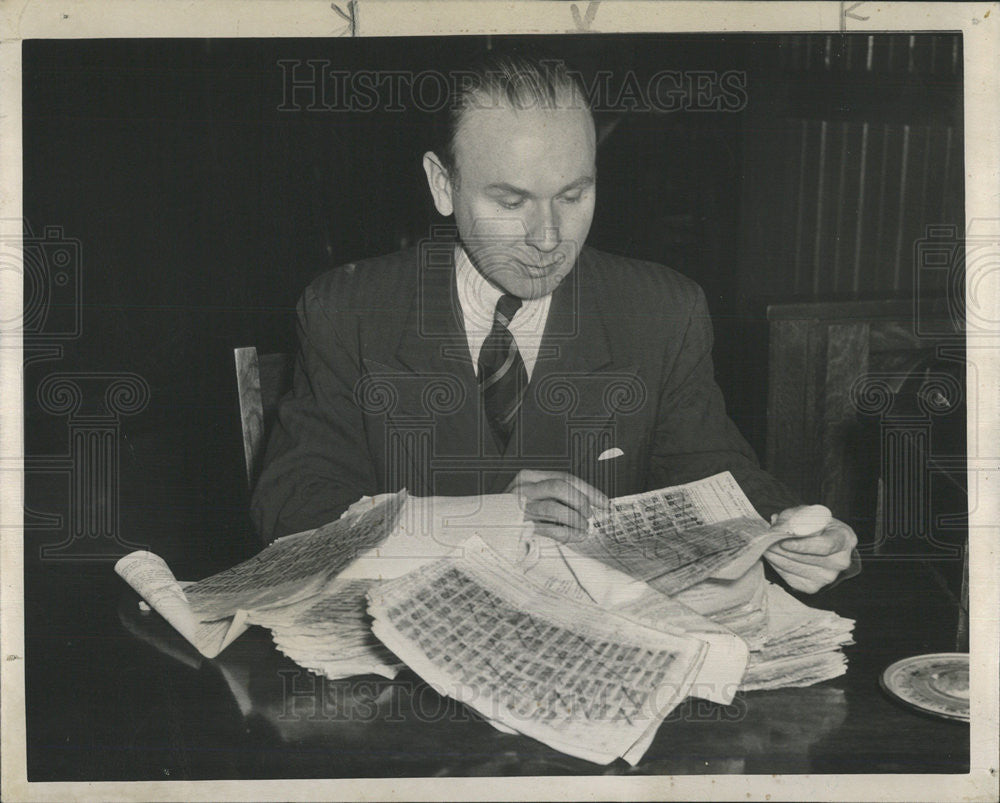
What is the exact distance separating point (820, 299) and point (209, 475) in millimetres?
922

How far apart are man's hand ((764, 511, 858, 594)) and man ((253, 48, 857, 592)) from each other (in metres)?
0.03

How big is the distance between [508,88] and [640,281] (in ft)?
1.08

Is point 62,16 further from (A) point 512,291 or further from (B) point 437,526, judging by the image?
(B) point 437,526

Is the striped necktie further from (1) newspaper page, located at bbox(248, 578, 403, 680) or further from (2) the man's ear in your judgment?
(1) newspaper page, located at bbox(248, 578, 403, 680)

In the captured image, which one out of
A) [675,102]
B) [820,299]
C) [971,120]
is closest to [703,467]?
[820,299]

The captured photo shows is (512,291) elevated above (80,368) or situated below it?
above

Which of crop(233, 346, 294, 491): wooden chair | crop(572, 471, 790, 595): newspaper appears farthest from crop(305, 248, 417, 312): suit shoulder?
crop(572, 471, 790, 595): newspaper

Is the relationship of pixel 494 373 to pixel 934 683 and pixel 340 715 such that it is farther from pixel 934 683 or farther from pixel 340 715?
pixel 934 683

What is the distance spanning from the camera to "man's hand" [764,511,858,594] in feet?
4.17

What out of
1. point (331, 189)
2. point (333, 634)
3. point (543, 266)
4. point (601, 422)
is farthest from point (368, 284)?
point (333, 634)

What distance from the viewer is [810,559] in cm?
128

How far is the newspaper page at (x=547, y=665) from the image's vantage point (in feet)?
3.84

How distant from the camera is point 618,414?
4.44 ft

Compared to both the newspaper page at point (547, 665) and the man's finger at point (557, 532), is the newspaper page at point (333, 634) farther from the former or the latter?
the man's finger at point (557, 532)
